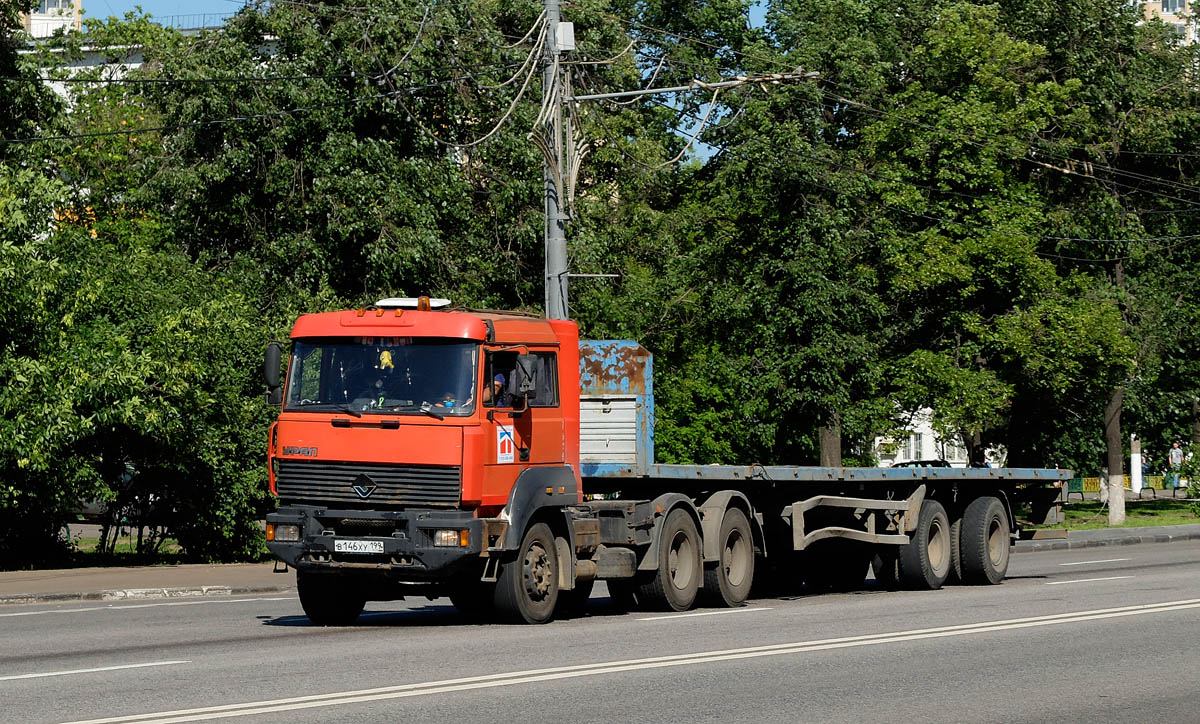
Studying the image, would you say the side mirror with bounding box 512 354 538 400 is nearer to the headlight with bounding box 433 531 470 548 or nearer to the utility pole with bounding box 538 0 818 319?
the headlight with bounding box 433 531 470 548

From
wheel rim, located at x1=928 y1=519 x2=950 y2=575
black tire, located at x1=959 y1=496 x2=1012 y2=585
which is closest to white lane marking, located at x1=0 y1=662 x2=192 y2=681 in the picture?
wheel rim, located at x1=928 y1=519 x2=950 y2=575

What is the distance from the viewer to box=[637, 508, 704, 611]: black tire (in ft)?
54.7

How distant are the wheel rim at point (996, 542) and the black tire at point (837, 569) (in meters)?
1.89

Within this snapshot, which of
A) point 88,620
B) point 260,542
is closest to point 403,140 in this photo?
point 260,542

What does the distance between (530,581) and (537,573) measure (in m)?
0.15

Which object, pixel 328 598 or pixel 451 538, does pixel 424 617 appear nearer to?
pixel 328 598

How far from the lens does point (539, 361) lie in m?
15.7

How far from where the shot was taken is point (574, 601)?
679 inches

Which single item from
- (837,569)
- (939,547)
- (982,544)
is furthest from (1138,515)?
(837,569)

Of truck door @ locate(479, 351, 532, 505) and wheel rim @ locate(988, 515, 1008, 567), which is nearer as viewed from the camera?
truck door @ locate(479, 351, 532, 505)

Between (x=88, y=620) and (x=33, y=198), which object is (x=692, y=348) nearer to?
(x=33, y=198)

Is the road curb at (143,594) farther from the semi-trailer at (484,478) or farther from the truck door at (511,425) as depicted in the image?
the truck door at (511,425)

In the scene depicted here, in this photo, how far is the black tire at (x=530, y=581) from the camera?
1474cm

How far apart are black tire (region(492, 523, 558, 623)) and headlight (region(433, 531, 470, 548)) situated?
A: 0.63m
